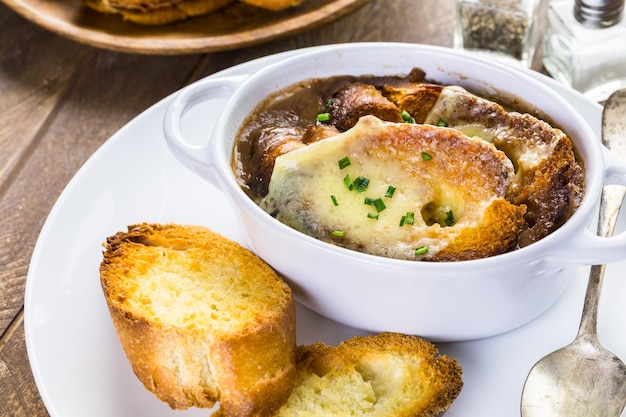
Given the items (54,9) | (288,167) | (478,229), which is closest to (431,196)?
(478,229)

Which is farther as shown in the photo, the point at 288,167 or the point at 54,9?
the point at 54,9

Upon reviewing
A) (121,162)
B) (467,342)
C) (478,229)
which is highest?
(478,229)

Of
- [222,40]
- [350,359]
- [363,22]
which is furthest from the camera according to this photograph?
[363,22]

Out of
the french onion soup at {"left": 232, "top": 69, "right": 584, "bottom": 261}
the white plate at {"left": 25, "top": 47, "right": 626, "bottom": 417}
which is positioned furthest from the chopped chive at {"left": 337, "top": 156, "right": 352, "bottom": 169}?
the white plate at {"left": 25, "top": 47, "right": 626, "bottom": 417}

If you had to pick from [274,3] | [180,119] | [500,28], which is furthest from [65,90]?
[500,28]

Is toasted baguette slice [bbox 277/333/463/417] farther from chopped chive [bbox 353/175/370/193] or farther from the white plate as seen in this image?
chopped chive [bbox 353/175/370/193]

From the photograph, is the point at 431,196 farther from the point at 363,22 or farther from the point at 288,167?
the point at 363,22

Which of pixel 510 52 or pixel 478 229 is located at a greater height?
pixel 478 229

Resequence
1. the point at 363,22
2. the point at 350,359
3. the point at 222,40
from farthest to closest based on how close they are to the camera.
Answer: the point at 363,22 < the point at 222,40 < the point at 350,359

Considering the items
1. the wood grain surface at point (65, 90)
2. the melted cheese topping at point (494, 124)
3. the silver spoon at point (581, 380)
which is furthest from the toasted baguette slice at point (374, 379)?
the wood grain surface at point (65, 90)
